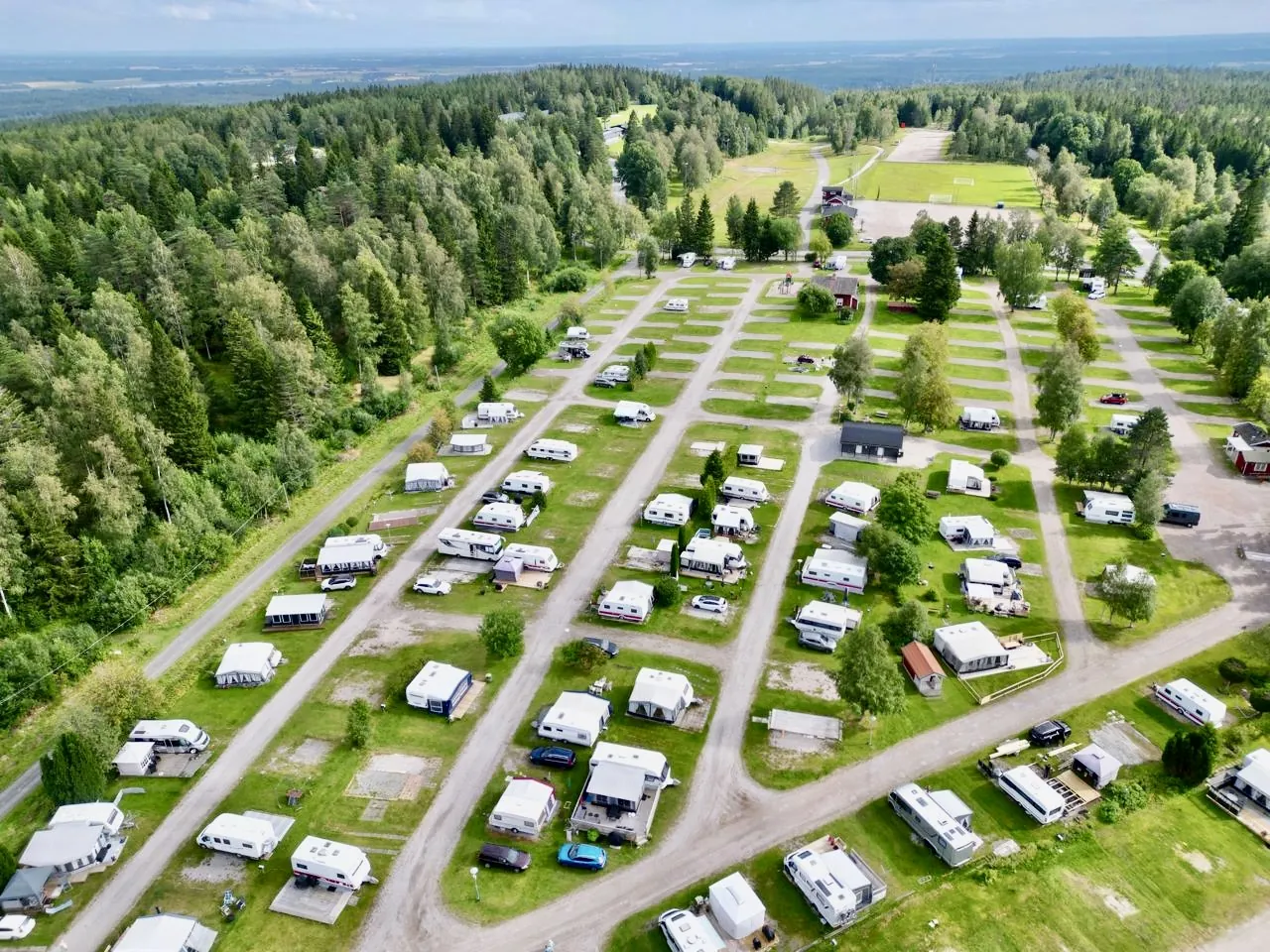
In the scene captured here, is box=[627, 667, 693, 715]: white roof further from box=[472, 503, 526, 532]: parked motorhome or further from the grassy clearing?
box=[472, 503, 526, 532]: parked motorhome

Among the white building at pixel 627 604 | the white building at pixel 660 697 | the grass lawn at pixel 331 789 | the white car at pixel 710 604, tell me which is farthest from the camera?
the white car at pixel 710 604

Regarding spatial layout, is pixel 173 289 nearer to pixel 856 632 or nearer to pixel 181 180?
pixel 181 180

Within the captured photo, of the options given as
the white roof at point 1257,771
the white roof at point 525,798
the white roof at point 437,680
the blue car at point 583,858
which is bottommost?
the blue car at point 583,858

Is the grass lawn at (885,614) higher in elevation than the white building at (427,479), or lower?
lower

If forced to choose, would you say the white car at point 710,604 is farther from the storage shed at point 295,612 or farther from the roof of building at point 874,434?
the storage shed at point 295,612

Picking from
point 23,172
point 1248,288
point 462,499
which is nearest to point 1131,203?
point 1248,288

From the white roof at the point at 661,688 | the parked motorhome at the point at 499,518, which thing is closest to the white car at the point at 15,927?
the white roof at the point at 661,688
